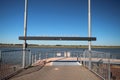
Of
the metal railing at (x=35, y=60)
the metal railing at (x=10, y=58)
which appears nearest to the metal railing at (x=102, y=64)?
the metal railing at (x=35, y=60)

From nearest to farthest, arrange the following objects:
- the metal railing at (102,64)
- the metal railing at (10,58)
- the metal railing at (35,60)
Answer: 1. the metal railing at (102,64)
2. the metal railing at (10,58)
3. the metal railing at (35,60)

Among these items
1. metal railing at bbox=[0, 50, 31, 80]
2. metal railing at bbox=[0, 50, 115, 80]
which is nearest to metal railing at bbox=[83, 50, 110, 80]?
metal railing at bbox=[0, 50, 115, 80]

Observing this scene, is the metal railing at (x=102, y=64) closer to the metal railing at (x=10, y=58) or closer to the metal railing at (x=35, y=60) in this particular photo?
the metal railing at (x=35, y=60)

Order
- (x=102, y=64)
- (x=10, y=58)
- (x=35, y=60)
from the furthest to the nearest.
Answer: (x=35, y=60)
(x=10, y=58)
(x=102, y=64)

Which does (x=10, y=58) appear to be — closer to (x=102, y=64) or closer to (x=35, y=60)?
(x=35, y=60)

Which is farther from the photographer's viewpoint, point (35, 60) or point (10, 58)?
point (35, 60)

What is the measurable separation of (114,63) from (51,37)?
457 inches

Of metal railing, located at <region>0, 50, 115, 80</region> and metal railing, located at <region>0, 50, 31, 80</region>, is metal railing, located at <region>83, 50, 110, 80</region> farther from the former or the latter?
metal railing, located at <region>0, 50, 31, 80</region>

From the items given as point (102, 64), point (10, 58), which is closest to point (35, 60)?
point (10, 58)

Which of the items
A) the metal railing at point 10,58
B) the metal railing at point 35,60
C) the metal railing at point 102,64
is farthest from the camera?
the metal railing at point 35,60

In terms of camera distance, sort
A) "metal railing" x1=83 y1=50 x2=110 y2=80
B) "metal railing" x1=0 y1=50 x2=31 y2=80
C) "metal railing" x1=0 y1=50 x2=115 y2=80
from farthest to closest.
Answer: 1. "metal railing" x1=0 y1=50 x2=115 y2=80
2. "metal railing" x1=0 y1=50 x2=31 y2=80
3. "metal railing" x1=83 y1=50 x2=110 y2=80

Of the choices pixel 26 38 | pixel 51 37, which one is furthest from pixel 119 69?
pixel 26 38

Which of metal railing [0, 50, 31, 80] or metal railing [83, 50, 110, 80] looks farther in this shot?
metal railing [0, 50, 31, 80]

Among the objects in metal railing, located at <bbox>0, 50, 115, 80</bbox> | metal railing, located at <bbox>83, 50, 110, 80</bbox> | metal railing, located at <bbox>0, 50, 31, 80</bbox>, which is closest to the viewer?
metal railing, located at <bbox>83, 50, 110, 80</bbox>
